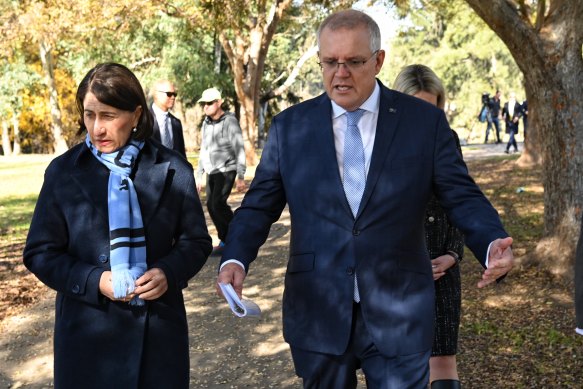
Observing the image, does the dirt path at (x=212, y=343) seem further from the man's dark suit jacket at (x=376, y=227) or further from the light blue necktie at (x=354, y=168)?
the light blue necktie at (x=354, y=168)

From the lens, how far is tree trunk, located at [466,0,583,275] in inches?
323

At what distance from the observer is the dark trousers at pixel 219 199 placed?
35.1ft

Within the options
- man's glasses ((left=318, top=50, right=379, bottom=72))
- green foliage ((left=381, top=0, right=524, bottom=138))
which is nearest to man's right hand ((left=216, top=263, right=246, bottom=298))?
man's glasses ((left=318, top=50, right=379, bottom=72))

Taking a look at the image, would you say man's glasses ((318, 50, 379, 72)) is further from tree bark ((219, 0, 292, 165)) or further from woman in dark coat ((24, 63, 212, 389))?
tree bark ((219, 0, 292, 165))

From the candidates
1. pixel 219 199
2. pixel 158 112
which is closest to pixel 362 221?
pixel 158 112

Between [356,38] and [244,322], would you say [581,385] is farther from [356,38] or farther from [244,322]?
[356,38]

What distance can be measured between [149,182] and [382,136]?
0.91m

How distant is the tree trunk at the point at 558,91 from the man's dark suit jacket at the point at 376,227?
17.4 ft

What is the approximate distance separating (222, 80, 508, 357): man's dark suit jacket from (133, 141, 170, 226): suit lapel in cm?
33

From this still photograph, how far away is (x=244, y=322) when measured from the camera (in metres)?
7.46

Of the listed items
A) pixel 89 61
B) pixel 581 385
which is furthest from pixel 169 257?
pixel 89 61

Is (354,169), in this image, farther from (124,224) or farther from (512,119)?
(512,119)

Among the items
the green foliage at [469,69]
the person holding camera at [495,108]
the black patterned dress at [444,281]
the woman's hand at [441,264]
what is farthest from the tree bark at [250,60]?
the green foliage at [469,69]

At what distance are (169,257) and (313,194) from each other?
60 centimetres
